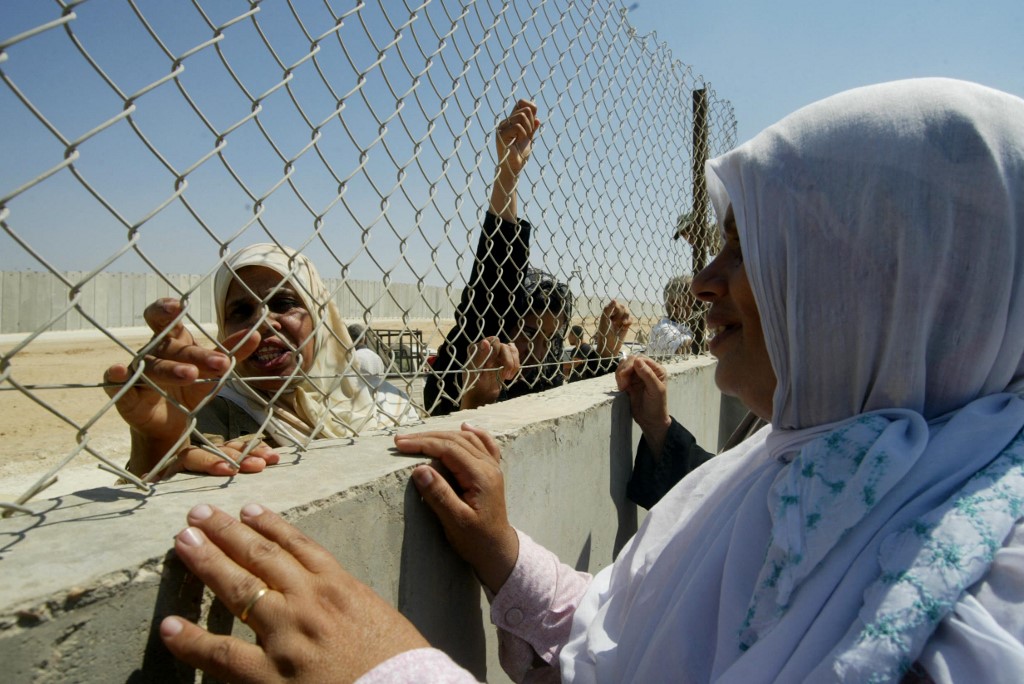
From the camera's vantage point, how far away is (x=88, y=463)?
24.8ft

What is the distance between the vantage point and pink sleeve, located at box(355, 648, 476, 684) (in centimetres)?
95

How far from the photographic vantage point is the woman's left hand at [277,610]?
90 centimetres

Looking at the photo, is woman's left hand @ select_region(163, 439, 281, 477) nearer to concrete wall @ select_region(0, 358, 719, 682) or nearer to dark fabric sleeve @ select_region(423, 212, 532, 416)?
concrete wall @ select_region(0, 358, 719, 682)

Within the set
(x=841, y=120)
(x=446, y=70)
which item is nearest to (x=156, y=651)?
(x=841, y=120)

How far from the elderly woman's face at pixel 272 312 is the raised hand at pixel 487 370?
1.79ft

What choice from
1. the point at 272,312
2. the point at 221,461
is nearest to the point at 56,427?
the point at 272,312

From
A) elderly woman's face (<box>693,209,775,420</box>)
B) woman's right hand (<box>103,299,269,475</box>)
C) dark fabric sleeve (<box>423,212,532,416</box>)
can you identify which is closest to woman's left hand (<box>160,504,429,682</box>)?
woman's right hand (<box>103,299,269,475</box>)

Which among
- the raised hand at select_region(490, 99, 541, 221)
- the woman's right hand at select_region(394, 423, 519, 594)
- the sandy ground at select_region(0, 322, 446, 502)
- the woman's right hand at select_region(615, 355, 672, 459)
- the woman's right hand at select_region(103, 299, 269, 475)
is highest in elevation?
the raised hand at select_region(490, 99, 541, 221)

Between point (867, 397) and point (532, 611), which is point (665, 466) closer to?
point (532, 611)

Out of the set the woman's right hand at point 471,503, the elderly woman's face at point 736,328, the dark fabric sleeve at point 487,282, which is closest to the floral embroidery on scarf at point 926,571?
the elderly woman's face at point 736,328

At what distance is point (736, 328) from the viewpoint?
141cm

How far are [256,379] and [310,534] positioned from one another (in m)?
0.34

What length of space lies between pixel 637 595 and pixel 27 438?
1200 centimetres

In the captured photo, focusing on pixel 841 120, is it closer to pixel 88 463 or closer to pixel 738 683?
pixel 738 683
